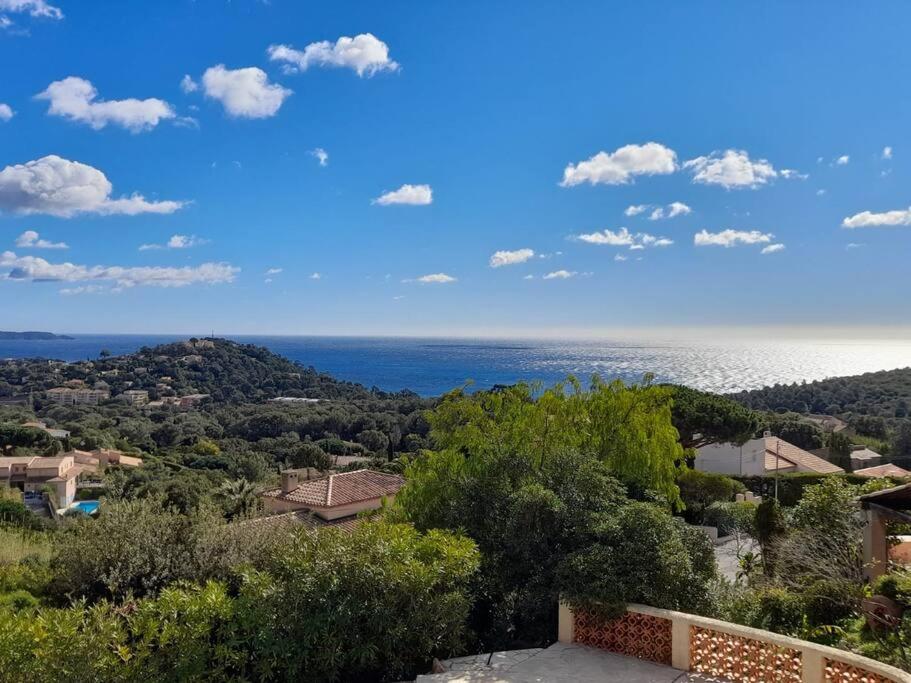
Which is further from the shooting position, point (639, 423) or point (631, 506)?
point (639, 423)

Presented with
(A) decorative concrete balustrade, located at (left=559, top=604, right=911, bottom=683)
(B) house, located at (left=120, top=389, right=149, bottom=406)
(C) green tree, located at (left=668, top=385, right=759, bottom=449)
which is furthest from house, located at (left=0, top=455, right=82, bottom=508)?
(B) house, located at (left=120, top=389, right=149, bottom=406)

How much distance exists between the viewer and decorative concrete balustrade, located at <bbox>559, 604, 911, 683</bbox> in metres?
5.81

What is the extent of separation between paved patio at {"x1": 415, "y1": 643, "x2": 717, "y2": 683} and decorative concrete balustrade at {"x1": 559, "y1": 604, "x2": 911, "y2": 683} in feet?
0.48

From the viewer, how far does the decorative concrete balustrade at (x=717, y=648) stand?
19.1 ft

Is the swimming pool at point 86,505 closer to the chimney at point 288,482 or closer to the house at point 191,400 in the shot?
the chimney at point 288,482

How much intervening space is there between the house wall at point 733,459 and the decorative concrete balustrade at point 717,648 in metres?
27.2

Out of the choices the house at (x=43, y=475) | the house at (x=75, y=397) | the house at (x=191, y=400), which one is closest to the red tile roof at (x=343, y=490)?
the house at (x=43, y=475)

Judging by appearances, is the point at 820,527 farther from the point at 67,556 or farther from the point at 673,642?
the point at 67,556

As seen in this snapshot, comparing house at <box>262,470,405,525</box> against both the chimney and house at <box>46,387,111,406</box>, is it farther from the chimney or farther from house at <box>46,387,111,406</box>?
house at <box>46,387,111,406</box>

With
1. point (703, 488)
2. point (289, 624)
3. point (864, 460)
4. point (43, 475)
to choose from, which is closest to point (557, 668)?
point (289, 624)

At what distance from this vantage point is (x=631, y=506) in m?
7.89

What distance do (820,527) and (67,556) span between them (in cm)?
1308

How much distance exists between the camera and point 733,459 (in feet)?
106

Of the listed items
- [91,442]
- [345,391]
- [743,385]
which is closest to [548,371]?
[743,385]
